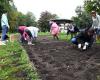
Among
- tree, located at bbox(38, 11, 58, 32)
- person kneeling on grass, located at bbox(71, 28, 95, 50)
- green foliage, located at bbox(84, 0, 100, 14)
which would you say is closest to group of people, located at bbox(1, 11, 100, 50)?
person kneeling on grass, located at bbox(71, 28, 95, 50)

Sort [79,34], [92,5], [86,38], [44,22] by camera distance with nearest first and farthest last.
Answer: [86,38] < [79,34] < [92,5] < [44,22]

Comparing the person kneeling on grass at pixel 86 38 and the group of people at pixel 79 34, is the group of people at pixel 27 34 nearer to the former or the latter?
the group of people at pixel 79 34

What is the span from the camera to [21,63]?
10.8m

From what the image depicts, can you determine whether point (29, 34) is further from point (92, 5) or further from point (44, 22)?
point (44, 22)

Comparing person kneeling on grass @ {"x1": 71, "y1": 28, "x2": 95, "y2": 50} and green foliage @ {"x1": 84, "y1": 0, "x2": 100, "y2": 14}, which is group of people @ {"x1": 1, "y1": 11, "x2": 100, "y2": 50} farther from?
green foliage @ {"x1": 84, "y1": 0, "x2": 100, "y2": 14}

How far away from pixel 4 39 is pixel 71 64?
10495mm

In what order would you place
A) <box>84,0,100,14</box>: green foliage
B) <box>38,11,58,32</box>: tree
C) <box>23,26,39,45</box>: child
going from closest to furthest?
<box>23,26,39,45</box>: child
<box>84,0,100,14</box>: green foliage
<box>38,11,58,32</box>: tree

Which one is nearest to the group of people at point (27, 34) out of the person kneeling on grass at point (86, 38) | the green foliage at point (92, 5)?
the person kneeling on grass at point (86, 38)

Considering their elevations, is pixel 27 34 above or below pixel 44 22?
above

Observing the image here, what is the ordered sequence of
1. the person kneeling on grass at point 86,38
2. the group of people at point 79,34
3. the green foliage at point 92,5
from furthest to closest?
the green foliage at point 92,5, the group of people at point 79,34, the person kneeling on grass at point 86,38

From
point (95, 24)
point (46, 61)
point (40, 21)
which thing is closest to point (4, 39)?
point (95, 24)

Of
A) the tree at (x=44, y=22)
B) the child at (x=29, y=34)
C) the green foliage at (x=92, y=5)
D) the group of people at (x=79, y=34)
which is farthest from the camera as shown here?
the tree at (x=44, y=22)

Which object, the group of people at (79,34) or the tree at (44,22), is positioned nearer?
the group of people at (79,34)

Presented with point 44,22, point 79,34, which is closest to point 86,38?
point 79,34
